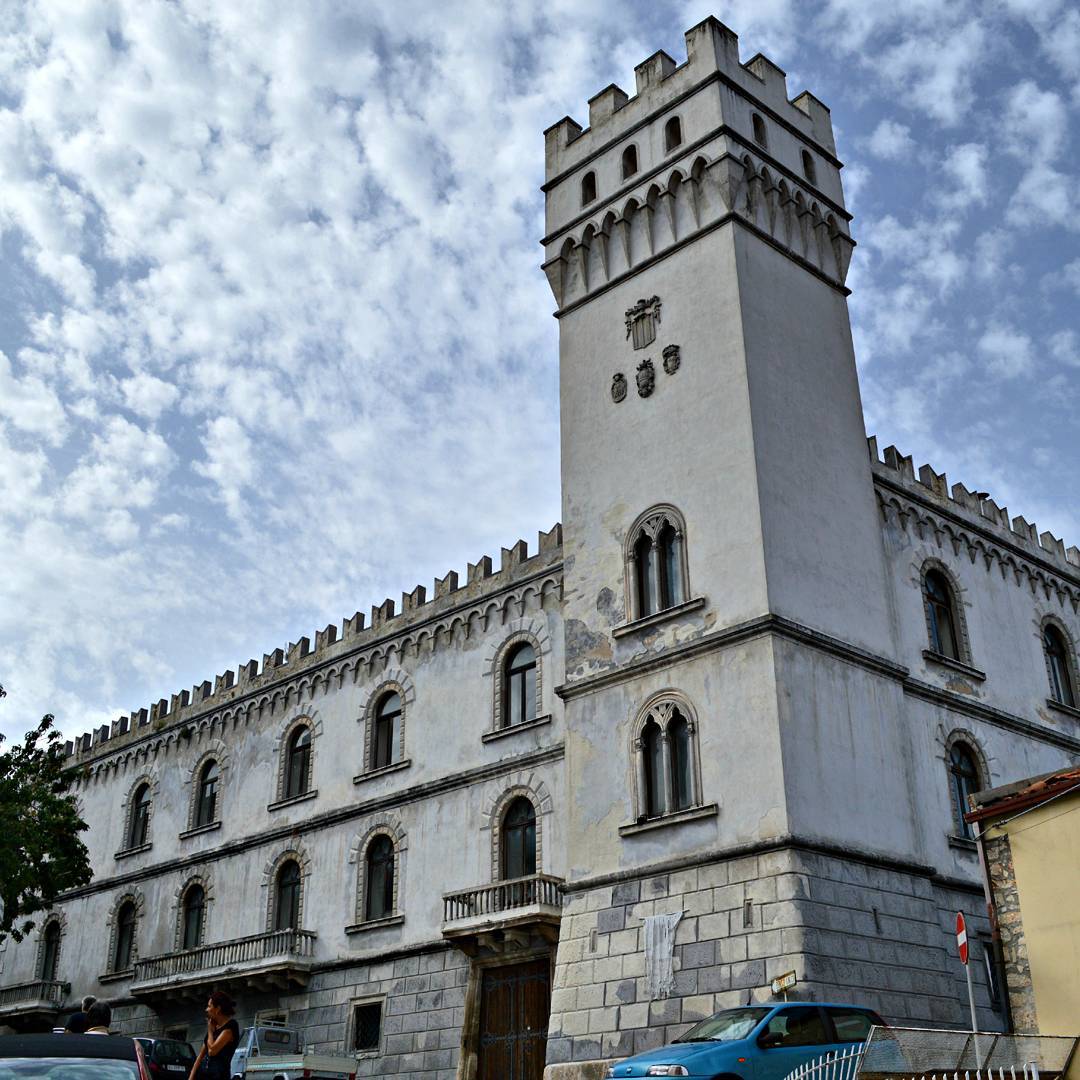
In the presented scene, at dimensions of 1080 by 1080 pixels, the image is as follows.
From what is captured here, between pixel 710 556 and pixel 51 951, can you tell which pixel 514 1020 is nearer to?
pixel 710 556

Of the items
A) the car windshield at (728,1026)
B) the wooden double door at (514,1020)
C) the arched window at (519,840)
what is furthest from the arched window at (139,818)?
the car windshield at (728,1026)

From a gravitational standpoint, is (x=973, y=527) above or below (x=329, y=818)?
above

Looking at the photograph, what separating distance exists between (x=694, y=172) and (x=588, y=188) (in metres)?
3.35

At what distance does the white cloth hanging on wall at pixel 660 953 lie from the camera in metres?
20.1

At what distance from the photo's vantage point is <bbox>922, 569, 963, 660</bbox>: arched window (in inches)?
998

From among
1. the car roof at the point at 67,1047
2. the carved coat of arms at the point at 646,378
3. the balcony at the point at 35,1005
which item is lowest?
the car roof at the point at 67,1047

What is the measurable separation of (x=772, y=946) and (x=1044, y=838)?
16.6ft

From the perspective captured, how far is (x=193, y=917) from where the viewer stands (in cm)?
3275

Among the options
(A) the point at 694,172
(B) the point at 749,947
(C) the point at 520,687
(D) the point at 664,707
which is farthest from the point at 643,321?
(B) the point at 749,947

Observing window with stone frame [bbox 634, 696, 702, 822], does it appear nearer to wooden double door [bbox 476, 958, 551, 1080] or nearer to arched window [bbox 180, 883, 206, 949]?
wooden double door [bbox 476, 958, 551, 1080]

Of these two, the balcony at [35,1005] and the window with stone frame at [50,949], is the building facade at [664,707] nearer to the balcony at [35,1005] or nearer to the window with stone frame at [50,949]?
the balcony at [35,1005]

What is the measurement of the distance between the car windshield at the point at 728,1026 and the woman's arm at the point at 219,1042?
5293 mm

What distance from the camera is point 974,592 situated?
2661 centimetres

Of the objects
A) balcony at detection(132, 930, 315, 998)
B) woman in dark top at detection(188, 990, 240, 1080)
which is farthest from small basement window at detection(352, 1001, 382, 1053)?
woman in dark top at detection(188, 990, 240, 1080)
